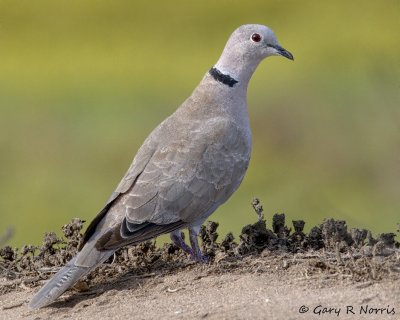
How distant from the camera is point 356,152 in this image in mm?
14156

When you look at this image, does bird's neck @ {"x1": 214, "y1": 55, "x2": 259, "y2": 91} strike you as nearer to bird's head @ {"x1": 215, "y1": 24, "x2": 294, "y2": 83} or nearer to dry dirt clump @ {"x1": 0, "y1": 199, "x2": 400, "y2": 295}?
bird's head @ {"x1": 215, "y1": 24, "x2": 294, "y2": 83}

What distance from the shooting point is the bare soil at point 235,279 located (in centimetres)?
704

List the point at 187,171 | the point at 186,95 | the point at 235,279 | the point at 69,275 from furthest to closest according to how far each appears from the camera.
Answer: the point at 186,95
the point at 187,171
the point at 69,275
the point at 235,279

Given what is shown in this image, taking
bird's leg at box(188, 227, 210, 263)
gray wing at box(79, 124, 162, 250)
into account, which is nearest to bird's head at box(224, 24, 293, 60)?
gray wing at box(79, 124, 162, 250)

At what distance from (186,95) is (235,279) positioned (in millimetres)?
8174

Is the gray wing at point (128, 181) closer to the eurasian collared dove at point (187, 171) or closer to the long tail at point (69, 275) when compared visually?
the eurasian collared dove at point (187, 171)

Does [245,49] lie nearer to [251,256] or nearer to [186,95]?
[251,256]

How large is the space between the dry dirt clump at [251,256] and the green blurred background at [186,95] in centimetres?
351

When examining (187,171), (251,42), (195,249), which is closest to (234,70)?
(251,42)

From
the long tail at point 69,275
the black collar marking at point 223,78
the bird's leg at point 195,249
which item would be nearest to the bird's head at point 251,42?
the black collar marking at point 223,78

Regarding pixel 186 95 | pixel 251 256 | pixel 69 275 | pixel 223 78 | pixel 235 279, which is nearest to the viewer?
pixel 235 279

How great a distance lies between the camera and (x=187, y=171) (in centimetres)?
825

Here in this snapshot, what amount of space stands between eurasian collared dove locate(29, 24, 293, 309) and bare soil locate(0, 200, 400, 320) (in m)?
0.20

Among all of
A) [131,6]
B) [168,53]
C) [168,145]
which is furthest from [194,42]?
[168,145]
